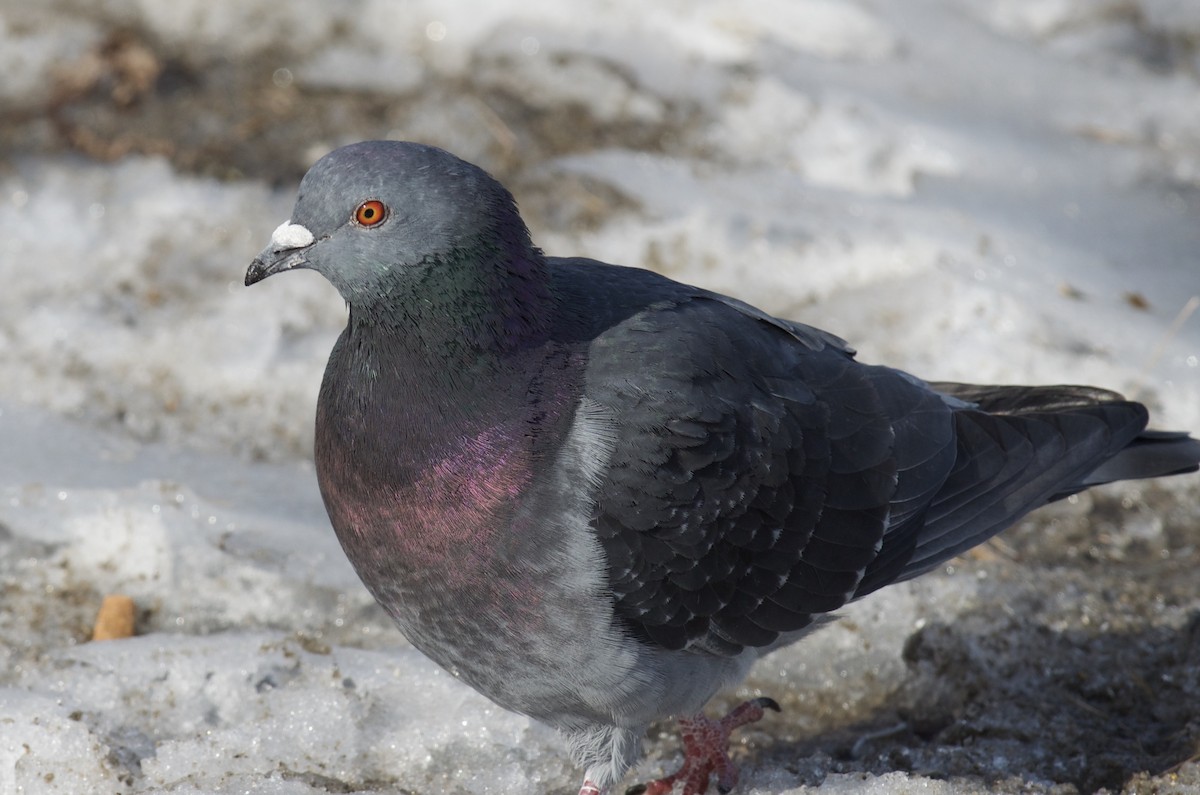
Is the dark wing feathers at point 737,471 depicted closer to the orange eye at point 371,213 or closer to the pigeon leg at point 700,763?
the pigeon leg at point 700,763

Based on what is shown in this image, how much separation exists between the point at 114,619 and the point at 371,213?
220 cm

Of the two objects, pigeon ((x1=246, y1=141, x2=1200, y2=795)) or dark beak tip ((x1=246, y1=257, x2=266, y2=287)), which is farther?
dark beak tip ((x1=246, y1=257, x2=266, y2=287))

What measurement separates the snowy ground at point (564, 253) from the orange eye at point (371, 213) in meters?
1.81

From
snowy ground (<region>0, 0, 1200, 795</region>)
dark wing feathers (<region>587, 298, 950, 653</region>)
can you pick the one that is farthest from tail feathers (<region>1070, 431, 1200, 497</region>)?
snowy ground (<region>0, 0, 1200, 795</region>)

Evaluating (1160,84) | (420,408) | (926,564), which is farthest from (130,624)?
(1160,84)

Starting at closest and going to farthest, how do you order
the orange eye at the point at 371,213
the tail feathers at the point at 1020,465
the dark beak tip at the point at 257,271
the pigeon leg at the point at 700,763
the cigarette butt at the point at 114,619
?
the orange eye at the point at 371,213 < the dark beak tip at the point at 257,271 < the tail feathers at the point at 1020,465 < the pigeon leg at the point at 700,763 < the cigarette butt at the point at 114,619

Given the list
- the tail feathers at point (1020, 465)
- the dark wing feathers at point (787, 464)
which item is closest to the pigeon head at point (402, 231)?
the dark wing feathers at point (787, 464)

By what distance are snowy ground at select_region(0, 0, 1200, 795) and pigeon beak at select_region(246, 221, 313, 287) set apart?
1611 millimetres

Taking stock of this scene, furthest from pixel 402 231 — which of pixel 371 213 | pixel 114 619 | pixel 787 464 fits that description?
pixel 114 619

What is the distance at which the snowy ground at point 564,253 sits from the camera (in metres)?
4.42

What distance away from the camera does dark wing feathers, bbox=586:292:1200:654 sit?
12.0ft

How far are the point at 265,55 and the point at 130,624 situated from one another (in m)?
4.31

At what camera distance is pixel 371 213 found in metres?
3.49

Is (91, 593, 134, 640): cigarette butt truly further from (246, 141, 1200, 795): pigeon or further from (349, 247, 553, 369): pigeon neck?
(349, 247, 553, 369): pigeon neck
